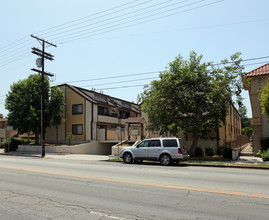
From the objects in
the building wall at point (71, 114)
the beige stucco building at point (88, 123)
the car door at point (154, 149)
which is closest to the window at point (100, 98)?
the beige stucco building at point (88, 123)

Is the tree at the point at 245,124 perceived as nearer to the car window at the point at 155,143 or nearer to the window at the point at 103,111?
the window at the point at 103,111

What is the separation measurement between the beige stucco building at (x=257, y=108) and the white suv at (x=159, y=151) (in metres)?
8.36

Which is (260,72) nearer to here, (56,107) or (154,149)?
(154,149)

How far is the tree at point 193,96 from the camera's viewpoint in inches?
752

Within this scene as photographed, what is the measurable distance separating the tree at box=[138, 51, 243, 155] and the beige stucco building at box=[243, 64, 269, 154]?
2545 millimetres

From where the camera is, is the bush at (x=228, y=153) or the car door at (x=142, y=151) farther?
the bush at (x=228, y=153)

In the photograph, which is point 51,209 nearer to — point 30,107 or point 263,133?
point 263,133

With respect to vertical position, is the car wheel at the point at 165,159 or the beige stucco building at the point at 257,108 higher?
the beige stucco building at the point at 257,108

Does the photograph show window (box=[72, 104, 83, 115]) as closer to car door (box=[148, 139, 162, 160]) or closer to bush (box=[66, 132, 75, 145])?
bush (box=[66, 132, 75, 145])

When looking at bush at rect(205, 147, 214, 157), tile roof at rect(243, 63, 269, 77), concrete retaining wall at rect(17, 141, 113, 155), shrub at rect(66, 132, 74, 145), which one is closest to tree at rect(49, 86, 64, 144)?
shrub at rect(66, 132, 74, 145)

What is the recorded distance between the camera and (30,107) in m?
28.8

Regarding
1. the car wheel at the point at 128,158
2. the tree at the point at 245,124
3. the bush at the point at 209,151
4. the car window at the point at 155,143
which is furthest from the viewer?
the tree at the point at 245,124

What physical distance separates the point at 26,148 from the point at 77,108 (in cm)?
813

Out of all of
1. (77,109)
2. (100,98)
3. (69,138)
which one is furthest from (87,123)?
(100,98)
